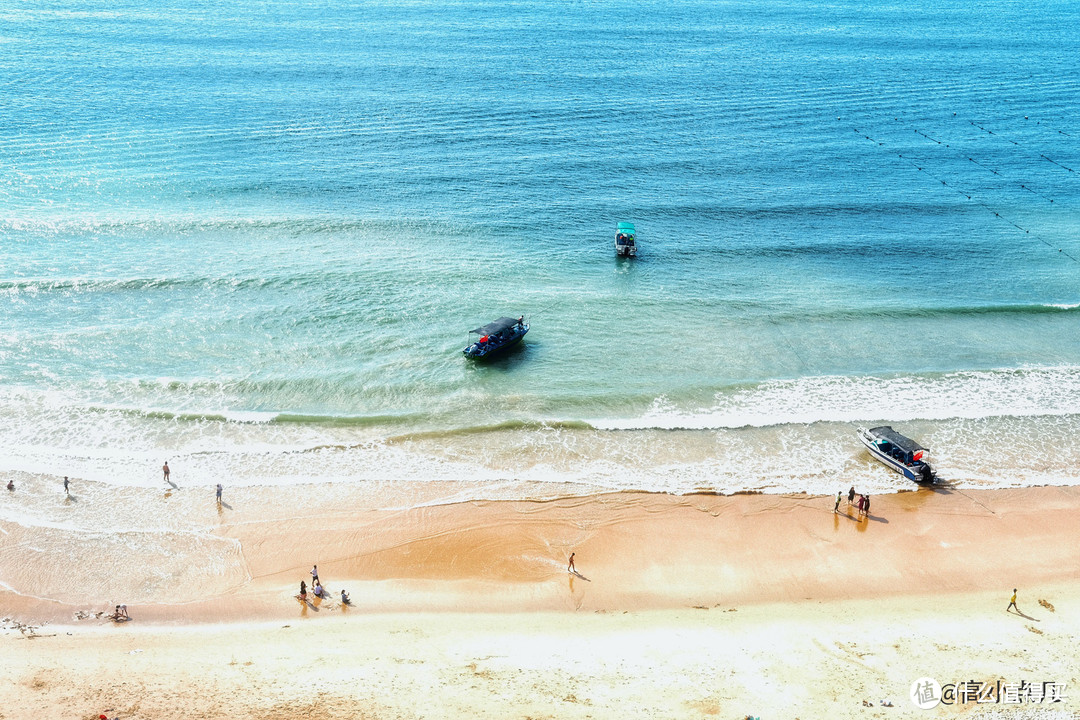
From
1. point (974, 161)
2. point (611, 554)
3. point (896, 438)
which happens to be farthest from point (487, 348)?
point (974, 161)

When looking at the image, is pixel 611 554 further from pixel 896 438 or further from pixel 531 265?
pixel 531 265

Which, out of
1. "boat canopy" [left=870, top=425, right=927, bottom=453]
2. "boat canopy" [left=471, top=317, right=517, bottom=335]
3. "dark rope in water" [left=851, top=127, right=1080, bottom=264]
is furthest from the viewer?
"dark rope in water" [left=851, top=127, right=1080, bottom=264]

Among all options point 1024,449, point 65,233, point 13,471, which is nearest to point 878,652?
point 1024,449

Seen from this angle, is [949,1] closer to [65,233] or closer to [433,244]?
[433,244]

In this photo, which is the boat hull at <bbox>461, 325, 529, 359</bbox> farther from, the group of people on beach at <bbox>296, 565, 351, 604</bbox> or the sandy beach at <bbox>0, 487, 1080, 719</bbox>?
the group of people on beach at <bbox>296, 565, 351, 604</bbox>

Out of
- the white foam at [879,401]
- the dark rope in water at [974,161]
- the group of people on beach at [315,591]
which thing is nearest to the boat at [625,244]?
the white foam at [879,401]

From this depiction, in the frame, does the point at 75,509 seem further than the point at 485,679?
Yes

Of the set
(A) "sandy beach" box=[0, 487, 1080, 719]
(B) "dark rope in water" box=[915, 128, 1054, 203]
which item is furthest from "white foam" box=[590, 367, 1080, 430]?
(B) "dark rope in water" box=[915, 128, 1054, 203]
